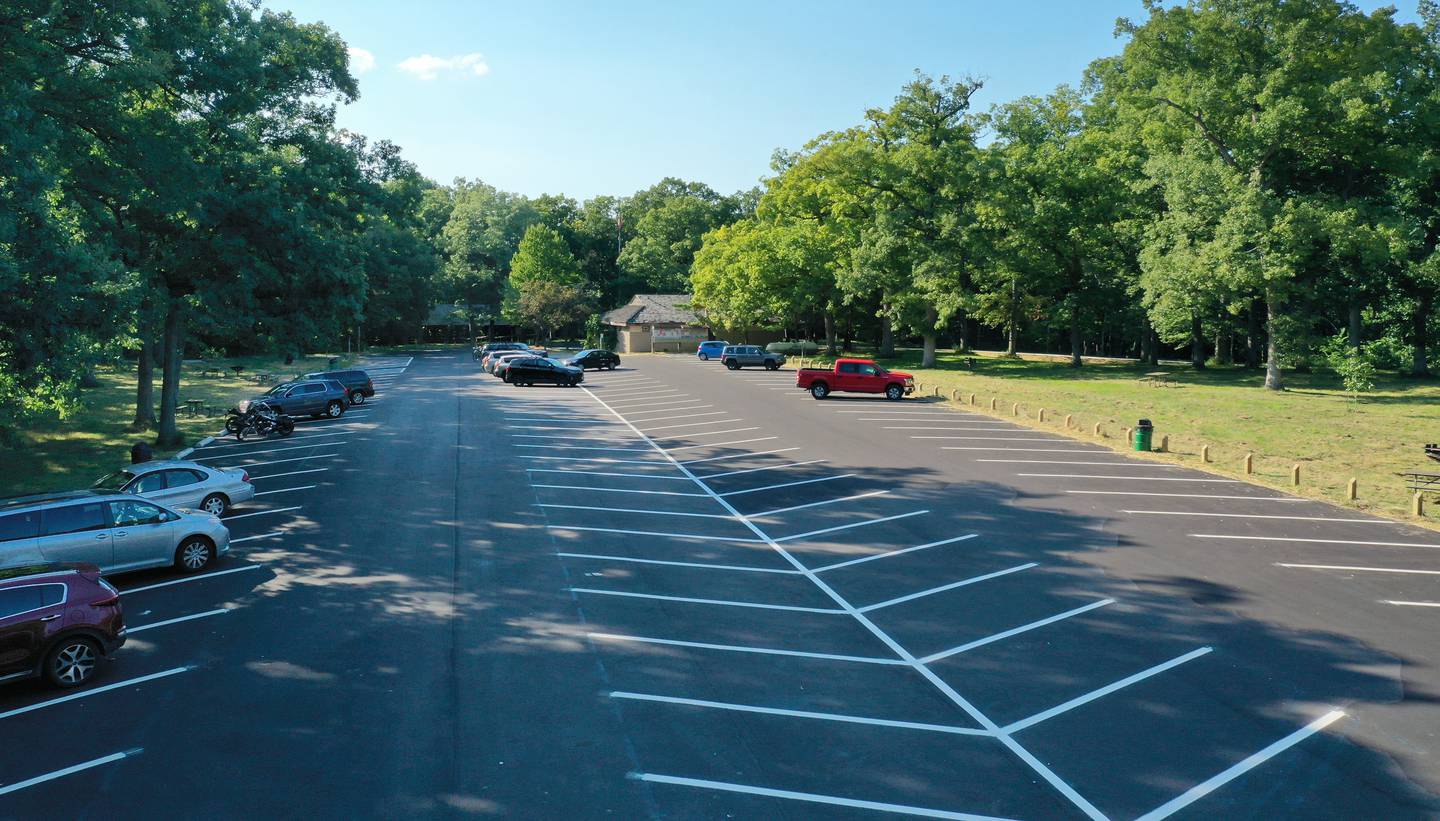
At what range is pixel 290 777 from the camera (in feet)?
26.8

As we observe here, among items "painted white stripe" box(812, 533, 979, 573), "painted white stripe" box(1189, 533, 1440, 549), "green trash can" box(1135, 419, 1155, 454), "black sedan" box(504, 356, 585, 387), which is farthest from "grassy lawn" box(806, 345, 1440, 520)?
"black sedan" box(504, 356, 585, 387)

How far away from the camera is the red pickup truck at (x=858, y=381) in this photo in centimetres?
3853

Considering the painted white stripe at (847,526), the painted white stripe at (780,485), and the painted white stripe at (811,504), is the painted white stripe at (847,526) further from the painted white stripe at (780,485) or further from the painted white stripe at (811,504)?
the painted white stripe at (780,485)

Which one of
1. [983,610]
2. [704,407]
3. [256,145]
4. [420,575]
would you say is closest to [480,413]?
[704,407]

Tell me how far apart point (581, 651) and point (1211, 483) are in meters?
17.6

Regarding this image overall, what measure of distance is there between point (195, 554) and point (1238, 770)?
593 inches

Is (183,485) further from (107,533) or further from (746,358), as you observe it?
(746,358)

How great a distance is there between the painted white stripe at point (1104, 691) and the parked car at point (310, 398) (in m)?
29.5

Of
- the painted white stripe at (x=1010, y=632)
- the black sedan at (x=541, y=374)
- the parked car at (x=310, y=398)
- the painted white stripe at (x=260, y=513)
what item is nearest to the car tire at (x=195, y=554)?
the painted white stripe at (x=260, y=513)

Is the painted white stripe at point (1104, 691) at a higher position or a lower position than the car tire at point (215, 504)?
lower

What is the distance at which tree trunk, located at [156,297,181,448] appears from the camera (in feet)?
90.4

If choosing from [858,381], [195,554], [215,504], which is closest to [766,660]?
[195,554]

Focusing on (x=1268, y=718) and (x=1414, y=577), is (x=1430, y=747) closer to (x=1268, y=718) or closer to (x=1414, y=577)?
(x=1268, y=718)

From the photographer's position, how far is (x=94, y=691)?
1036cm
